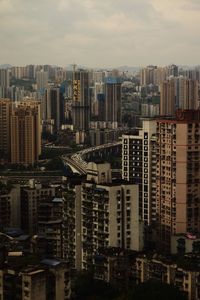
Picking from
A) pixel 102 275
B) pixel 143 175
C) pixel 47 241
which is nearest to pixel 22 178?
pixel 143 175

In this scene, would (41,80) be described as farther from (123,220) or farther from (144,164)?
(123,220)

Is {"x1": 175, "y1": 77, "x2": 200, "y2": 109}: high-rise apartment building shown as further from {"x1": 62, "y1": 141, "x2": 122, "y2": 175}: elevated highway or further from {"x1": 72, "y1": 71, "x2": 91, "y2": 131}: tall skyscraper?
{"x1": 62, "y1": 141, "x2": 122, "y2": 175}: elevated highway

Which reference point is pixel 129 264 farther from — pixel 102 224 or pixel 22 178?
pixel 22 178

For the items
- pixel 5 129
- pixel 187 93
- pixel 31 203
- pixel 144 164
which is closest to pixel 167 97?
pixel 187 93

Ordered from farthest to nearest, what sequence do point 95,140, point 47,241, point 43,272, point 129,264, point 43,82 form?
point 43,82, point 95,140, point 47,241, point 129,264, point 43,272

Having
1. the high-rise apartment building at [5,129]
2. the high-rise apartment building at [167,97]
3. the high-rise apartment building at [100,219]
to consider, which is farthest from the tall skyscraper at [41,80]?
the high-rise apartment building at [100,219]
